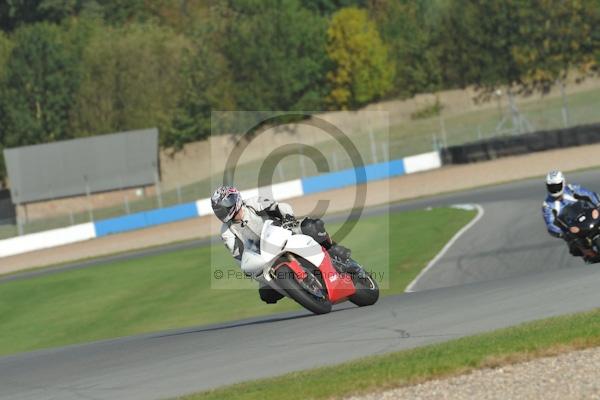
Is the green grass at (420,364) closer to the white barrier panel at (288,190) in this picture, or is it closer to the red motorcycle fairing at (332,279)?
the red motorcycle fairing at (332,279)

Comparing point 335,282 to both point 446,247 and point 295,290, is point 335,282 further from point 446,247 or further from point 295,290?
point 446,247

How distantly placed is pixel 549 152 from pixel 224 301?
24873 millimetres

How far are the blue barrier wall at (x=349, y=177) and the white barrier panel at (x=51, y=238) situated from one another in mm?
9786

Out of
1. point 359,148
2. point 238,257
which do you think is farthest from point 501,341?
point 359,148

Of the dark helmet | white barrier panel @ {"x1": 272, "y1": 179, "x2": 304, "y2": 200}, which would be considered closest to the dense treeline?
white barrier panel @ {"x1": 272, "y1": 179, "x2": 304, "y2": 200}

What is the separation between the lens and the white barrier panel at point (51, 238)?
151 ft

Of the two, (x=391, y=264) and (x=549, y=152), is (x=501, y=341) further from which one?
(x=549, y=152)

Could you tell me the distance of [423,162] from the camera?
162 ft

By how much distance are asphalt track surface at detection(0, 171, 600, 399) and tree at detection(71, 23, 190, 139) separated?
214 feet

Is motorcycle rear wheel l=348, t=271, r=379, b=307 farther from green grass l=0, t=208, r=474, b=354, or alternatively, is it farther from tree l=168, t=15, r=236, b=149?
tree l=168, t=15, r=236, b=149

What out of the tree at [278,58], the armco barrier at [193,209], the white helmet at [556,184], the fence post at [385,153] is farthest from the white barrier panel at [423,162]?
the white helmet at [556,184]

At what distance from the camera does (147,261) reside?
3139cm

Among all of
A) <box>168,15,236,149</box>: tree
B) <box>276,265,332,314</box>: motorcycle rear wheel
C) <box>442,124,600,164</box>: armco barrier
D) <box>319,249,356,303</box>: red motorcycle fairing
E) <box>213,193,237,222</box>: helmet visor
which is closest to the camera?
<box>276,265,332,314</box>: motorcycle rear wheel

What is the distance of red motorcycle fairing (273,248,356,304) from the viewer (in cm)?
1201
